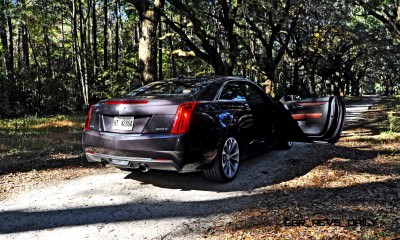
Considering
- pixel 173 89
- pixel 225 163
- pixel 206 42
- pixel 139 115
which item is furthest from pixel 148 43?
pixel 225 163

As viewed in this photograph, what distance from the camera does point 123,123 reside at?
167 inches

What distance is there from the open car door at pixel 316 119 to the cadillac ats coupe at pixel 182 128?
36.5 inches

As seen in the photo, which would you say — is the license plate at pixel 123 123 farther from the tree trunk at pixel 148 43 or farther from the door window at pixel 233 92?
the tree trunk at pixel 148 43

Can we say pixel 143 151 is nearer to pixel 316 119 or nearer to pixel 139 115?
pixel 139 115

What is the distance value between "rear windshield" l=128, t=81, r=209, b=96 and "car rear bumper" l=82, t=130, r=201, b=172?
0.83 m

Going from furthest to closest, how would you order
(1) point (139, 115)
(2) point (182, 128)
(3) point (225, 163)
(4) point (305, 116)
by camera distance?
(4) point (305, 116) < (3) point (225, 163) < (1) point (139, 115) < (2) point (182, 128)

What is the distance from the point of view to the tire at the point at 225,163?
14.6ft

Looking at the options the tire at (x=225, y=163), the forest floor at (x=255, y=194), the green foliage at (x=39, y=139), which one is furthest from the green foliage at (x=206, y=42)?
the tire at (x=225, y=163)

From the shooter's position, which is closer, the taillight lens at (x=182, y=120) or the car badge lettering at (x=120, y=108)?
the taillight lens at (x=182, y=120)

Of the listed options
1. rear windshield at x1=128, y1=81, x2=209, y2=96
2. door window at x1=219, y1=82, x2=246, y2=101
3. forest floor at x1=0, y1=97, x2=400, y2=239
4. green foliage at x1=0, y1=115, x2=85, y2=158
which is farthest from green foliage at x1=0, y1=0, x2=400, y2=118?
forest floor at x1=0, y1=97, x2=400, y2=239

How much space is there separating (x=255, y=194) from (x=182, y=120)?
4.76 feet

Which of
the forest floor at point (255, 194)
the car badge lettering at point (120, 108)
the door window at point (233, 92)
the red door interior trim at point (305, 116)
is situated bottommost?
the forest floor at point (255, 194)

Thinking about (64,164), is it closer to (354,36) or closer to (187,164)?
(187,164)

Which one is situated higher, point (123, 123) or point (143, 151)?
point (123, 123)
